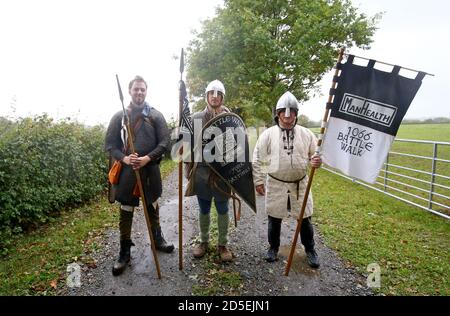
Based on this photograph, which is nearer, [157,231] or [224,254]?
[224,254]

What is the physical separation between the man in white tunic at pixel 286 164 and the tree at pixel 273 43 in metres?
10.7

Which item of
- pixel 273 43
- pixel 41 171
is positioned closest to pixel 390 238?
pixel 41 171

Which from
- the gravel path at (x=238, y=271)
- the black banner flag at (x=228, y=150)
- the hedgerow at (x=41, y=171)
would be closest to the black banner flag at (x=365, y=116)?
Result: the black banner flag at (x=228, y=150)

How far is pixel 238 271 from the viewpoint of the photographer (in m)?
3.75

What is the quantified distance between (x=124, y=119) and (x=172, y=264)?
1974 millimetres

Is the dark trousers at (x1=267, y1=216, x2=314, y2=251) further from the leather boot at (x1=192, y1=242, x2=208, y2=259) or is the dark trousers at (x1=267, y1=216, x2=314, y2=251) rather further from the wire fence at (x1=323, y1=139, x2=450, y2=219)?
the wire fence at (x1=323, y1=139, x2=450, y2=219)

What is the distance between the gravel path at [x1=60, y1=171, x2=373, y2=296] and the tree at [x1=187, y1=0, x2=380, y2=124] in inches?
425

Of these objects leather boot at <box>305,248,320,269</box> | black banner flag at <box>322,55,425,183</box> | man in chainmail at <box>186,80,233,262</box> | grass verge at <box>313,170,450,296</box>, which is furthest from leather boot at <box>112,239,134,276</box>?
grass verge at <box>313,170,450,296</box>

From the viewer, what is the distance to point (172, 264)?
3.85 meters

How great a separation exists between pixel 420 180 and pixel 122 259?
673cm

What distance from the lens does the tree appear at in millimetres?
13656

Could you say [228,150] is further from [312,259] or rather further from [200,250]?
[312,259]
